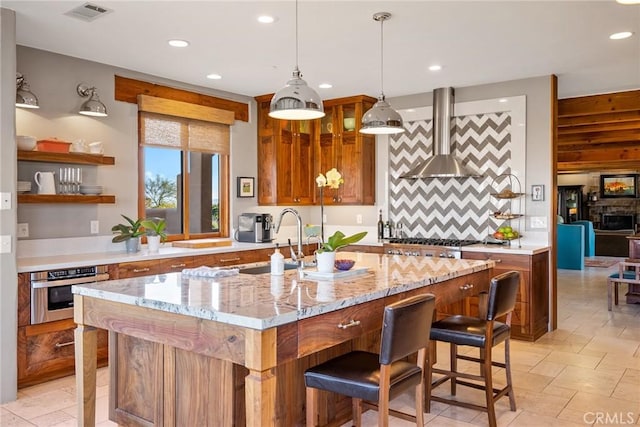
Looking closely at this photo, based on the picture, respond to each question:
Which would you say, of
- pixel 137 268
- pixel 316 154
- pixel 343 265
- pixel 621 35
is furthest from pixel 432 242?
pixel 137 268

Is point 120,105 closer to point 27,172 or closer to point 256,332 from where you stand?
point 27,172

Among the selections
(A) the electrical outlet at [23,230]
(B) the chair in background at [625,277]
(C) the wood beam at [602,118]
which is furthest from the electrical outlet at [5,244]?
(C) the wood beam at [602,118]

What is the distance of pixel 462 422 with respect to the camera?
3.20 metres

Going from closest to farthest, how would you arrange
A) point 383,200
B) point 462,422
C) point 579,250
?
point 462,422 < point 383,200 < point 579,250

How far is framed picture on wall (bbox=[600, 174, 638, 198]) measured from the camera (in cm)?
1511

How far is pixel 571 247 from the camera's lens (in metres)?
10.5

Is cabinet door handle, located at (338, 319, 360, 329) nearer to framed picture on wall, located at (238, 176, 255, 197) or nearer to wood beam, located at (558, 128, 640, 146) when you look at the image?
framed picture on wall, located at (238, 176, 255, 197)

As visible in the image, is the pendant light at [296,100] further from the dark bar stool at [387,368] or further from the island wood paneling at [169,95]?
the island wood paneling at [169,95]

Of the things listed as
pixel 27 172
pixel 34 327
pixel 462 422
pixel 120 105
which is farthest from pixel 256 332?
pixel 120 105

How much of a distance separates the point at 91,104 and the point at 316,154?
289cm

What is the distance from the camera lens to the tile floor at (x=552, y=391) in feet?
10.6

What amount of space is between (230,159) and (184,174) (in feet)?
2.09

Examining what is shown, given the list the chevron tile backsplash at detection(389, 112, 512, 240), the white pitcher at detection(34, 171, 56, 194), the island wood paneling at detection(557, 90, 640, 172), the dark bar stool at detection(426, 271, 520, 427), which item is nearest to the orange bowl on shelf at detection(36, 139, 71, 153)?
the white pitcher at detection(34, 171, 56, 194)

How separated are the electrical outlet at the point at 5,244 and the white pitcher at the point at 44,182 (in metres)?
0.86
